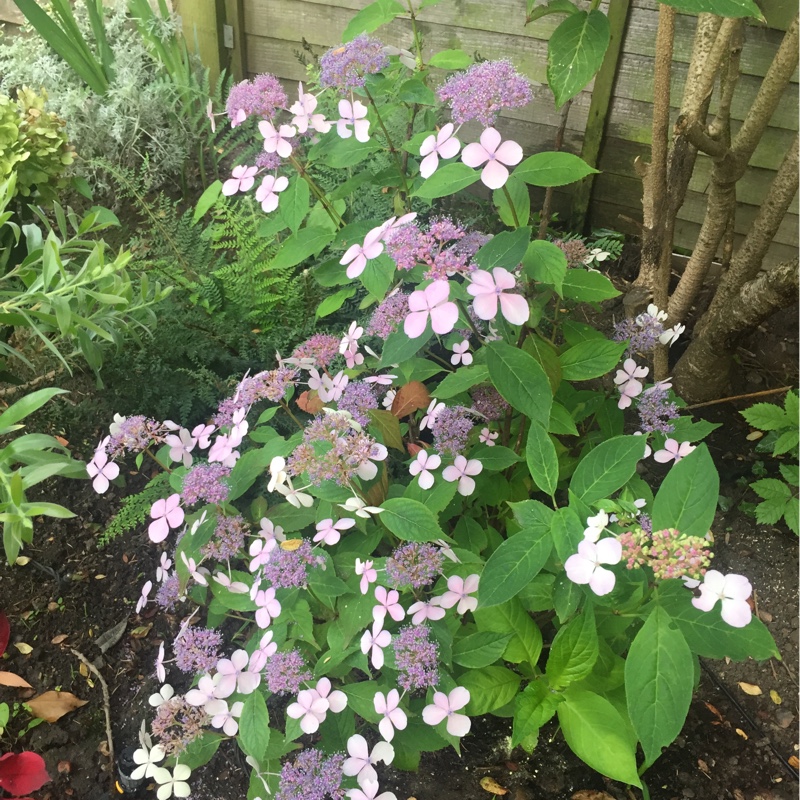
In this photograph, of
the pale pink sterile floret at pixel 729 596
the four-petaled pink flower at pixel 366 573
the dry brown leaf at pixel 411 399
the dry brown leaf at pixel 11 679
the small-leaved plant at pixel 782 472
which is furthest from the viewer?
the small-leaved plant at pixel 782 472

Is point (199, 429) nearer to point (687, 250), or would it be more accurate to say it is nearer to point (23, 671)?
point (23, 671)

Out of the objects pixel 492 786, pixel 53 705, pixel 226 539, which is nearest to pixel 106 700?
pixel 53 705

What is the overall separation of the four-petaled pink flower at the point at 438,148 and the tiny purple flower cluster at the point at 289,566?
1.73ft

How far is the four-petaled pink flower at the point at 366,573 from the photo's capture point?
2.79ft

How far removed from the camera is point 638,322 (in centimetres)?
115

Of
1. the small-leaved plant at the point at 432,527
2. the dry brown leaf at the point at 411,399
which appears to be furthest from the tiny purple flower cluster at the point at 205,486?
the dry brown leaf at the point at 411,399

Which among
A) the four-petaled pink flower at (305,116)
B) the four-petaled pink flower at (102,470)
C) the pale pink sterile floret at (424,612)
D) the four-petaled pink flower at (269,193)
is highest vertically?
the four-petaled pink flower at (305,116)

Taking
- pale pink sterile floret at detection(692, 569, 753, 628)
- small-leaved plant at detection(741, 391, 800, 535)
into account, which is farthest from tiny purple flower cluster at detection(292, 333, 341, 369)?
small-leaved plant at detection(741, 391, 800, 535)

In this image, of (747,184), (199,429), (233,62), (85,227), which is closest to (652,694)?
(199,429)

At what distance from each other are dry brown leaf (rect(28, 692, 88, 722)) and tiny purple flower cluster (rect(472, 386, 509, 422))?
1067 mm

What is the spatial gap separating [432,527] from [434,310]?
0.29 meters

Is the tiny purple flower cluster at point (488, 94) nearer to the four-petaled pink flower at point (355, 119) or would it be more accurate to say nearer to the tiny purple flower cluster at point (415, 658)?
the four-petaled pink flower at point (355, 119)

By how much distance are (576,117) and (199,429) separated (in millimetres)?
1987

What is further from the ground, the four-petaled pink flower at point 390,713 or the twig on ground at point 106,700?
Result: the four-petaled pink flower at point 390,713
